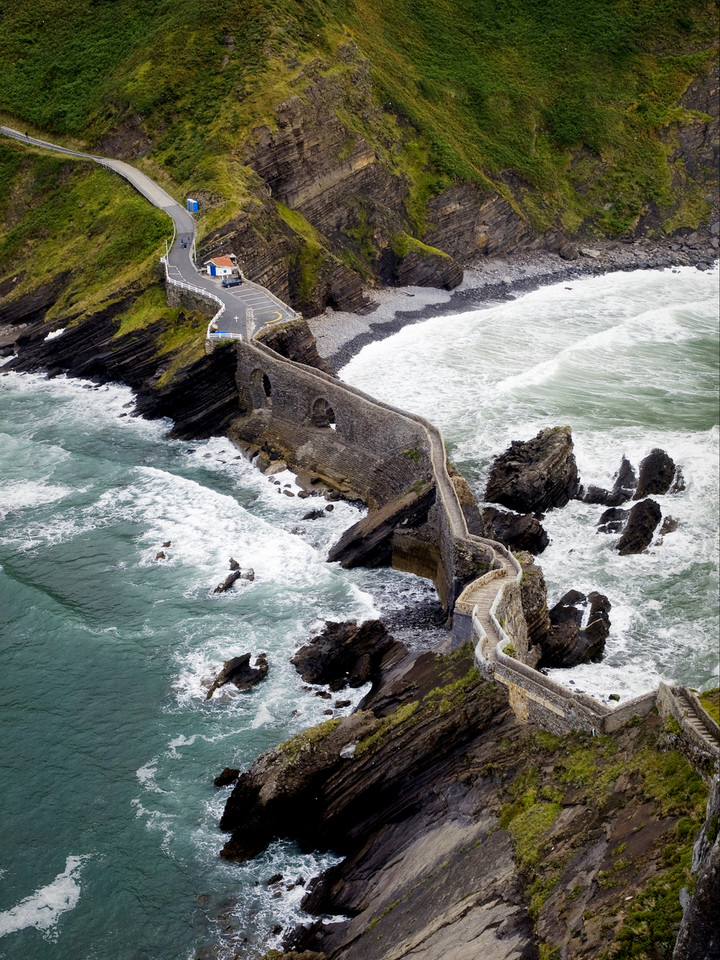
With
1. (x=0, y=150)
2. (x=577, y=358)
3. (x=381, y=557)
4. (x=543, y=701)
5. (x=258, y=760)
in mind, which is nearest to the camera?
(x=543, y=701)

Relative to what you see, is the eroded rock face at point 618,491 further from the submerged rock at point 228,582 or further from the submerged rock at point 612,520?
the submerged rock at point 228,582

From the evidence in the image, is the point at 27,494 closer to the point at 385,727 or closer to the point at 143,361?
the point at 143,361

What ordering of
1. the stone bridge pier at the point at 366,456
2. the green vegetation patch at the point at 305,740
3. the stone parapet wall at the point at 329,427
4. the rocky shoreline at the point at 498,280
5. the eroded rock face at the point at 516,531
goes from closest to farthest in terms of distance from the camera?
the green vegetation patch at the point at 305,740, the stone bridge pier at the point at 366,456, the eroded rock face at the point at 516,531, the stone parapet wall at the point at 329,427, the rocky shoreline at the point at 498,280

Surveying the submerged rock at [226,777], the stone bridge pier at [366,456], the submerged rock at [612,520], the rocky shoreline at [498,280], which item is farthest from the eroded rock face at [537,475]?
the submerged rock at [226,777]

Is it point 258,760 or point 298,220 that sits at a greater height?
point 298,220

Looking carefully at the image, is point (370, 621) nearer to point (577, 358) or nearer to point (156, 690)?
point (156, 690)

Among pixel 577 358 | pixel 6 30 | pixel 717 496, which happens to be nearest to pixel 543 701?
pixel 717 496
